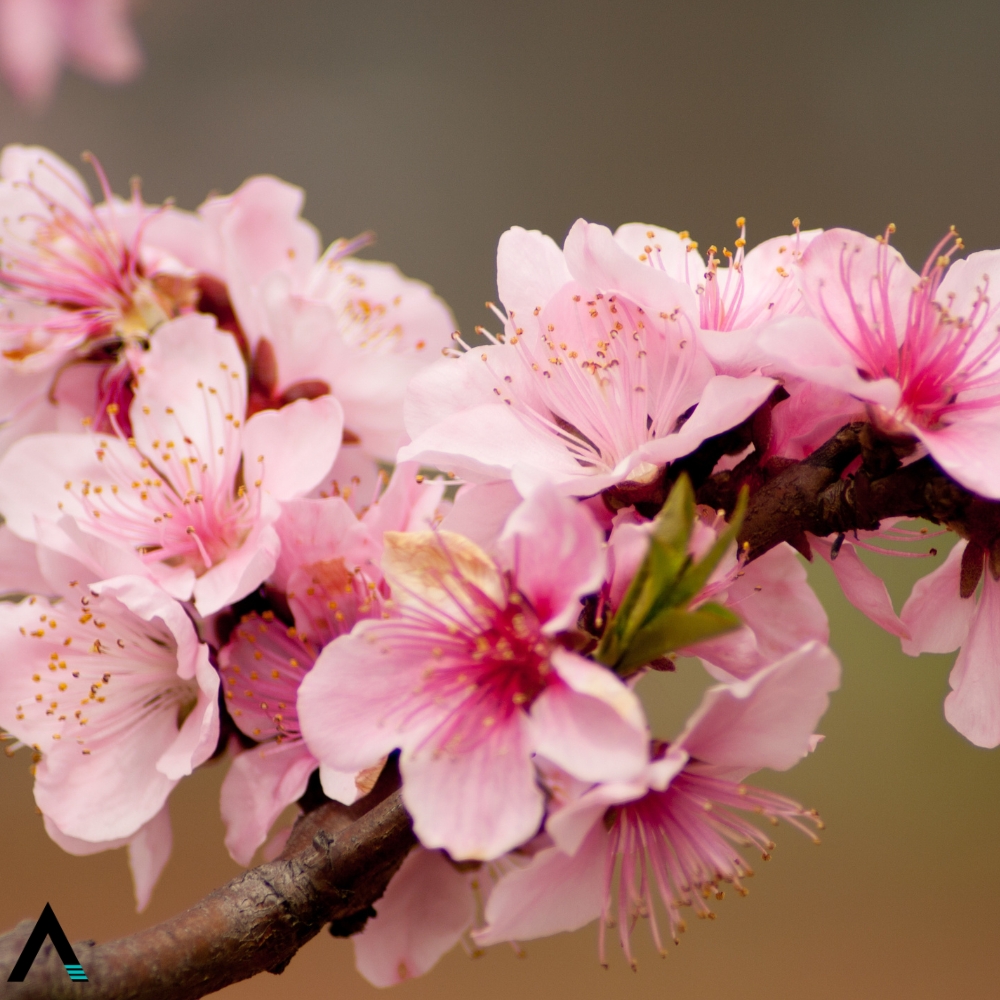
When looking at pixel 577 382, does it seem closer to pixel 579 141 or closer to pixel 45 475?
pixel 45 475

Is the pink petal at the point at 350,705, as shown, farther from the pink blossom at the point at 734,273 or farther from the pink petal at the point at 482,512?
the pink blossom at the point at 734,273

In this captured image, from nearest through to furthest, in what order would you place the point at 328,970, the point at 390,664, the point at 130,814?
the point at 390,664 → the point at 130,814 → the point at 328,970

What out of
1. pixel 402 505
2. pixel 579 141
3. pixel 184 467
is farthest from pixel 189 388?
pixel 579 141

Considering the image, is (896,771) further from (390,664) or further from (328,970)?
(390,664)

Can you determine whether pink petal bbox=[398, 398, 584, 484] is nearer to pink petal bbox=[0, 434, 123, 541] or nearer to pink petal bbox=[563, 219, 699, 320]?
pink petal bbox=[563, 219, 699, 320]

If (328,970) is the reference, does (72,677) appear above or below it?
above

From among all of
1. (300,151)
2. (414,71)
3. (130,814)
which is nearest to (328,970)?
(130,814)

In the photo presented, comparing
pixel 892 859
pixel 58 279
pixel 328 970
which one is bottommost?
pixel 328 970
